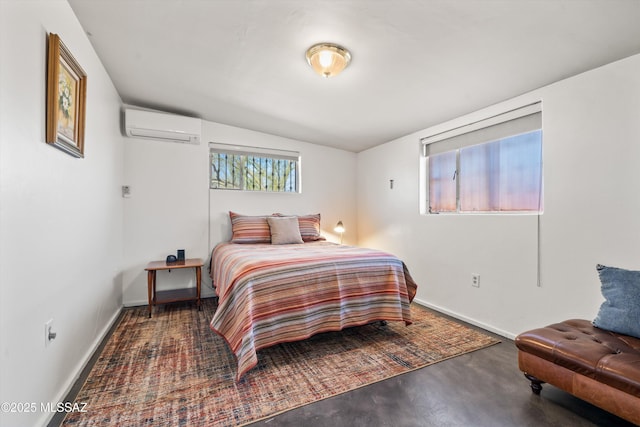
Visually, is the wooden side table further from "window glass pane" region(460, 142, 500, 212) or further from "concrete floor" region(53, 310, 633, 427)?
"window glass pane" region(460, 142, 500, 212)

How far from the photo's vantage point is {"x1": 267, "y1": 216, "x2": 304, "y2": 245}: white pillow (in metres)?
3.52

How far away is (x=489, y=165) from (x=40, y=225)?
11.2 ft

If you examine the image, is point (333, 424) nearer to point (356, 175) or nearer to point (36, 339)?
point (36, 339)

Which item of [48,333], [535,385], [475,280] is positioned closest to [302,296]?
[48,333]

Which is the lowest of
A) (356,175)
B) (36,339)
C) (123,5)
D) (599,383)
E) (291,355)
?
(291,355)

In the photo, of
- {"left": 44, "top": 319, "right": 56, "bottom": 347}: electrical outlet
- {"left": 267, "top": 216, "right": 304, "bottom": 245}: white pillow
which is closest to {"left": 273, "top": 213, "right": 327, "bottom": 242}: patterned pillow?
{"left": 267, "top": 216, "right": 304, "bottom": 245}: white pillow

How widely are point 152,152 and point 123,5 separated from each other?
1.96 metres

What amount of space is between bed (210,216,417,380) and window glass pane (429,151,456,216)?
3.65ft

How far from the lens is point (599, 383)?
1.39 meters

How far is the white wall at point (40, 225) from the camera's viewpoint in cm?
115

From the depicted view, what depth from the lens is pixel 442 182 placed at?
131 inches

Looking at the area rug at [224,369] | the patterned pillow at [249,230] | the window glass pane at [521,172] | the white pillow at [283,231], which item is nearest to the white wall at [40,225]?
the area rug at [224,369]

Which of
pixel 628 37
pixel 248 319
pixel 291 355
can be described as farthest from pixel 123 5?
pixel 628 37

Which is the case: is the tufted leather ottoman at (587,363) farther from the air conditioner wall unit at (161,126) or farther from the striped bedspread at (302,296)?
the air conditioner wall unit at (161,126)
